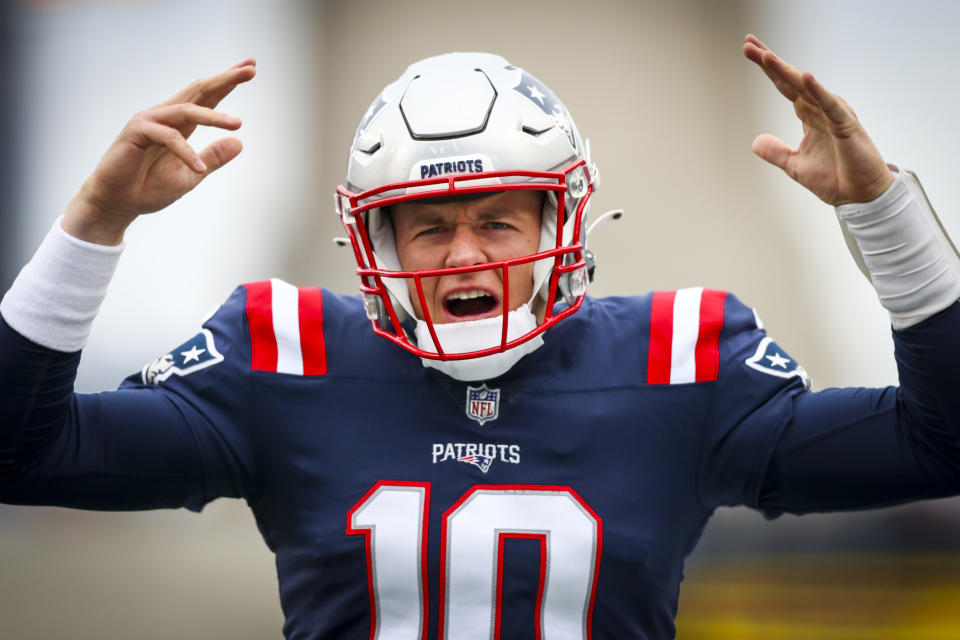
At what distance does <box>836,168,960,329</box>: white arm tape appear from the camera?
1.26m

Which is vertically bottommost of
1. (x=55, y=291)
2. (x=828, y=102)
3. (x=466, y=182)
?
Result: (x=55, y=291)

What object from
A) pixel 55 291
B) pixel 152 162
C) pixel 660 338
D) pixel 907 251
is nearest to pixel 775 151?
pixel 907 251

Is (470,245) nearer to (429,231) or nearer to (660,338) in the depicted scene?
(429,231)

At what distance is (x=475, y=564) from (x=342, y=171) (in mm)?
2426

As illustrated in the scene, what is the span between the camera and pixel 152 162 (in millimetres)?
1310

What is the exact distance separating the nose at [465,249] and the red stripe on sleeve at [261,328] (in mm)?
274

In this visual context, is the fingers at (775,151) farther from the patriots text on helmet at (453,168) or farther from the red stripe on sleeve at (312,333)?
the red stripe on sleeve at (312,333)

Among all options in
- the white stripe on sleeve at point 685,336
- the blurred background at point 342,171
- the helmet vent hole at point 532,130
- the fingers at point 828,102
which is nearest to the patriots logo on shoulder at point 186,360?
the helmet vent hole at point 532,130

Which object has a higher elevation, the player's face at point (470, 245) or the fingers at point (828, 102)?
the fingers at point (828, 102)

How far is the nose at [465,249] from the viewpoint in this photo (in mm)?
1410

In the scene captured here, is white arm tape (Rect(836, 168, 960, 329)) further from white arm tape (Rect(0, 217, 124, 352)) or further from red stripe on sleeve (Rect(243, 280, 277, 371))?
white arm tape (Rect(0, 217, 124, 352))

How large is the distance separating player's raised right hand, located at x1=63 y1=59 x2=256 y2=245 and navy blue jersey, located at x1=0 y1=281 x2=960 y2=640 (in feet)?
0.56

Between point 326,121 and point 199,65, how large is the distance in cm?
51

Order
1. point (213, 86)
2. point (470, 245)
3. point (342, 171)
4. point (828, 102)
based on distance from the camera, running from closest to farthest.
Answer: point (828, 102) < point (213, 86) < point (470, 245) < point (342, 171)
